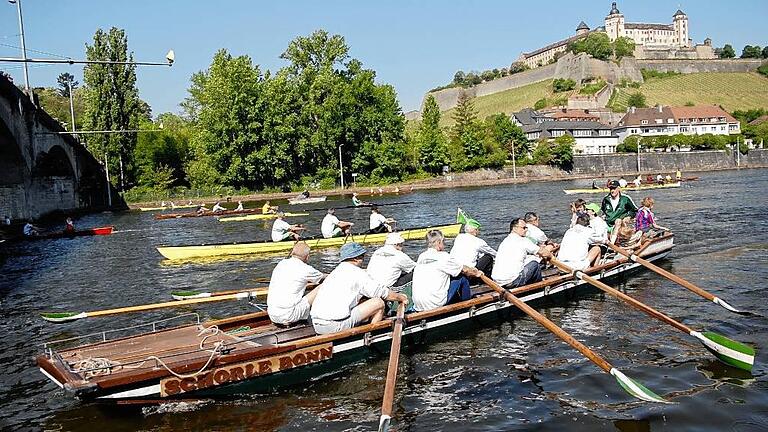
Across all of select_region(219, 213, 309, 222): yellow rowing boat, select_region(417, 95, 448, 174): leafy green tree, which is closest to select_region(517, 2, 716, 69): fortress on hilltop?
select_region(417, 95, 448, 174): leafy green tree

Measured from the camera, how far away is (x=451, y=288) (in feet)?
40.7

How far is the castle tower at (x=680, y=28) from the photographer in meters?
191

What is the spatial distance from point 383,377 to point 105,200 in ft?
227

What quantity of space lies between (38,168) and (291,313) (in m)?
54.6

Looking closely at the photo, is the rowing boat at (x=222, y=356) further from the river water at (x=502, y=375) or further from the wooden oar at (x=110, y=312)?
the wooden oar at (x=110, y=312)

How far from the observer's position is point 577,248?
15.3 meters

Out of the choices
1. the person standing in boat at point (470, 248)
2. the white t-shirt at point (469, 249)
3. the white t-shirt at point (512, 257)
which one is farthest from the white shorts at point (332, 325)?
the white t-shirt at point (512, 257)

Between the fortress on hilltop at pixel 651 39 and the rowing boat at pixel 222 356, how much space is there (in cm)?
17551

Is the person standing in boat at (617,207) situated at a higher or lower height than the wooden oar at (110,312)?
higher

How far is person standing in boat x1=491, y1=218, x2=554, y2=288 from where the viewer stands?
13625mm

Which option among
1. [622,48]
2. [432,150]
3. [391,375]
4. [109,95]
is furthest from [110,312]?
[622,48]

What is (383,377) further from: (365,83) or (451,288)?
(365,83)

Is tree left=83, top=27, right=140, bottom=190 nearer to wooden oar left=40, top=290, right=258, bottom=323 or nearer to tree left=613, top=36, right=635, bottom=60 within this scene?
wooden oar left=40, top=290, right=258, bottom=323

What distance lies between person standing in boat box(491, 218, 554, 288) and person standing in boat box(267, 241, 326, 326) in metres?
4.59
